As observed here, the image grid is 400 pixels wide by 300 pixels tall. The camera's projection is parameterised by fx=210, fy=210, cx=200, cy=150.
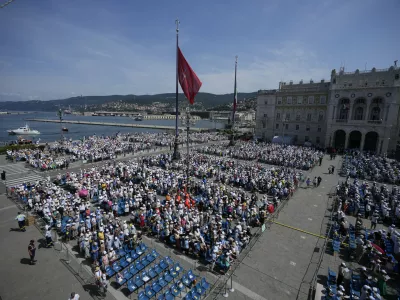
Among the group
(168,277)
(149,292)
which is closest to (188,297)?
(168,277)

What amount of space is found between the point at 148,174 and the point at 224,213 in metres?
11.3

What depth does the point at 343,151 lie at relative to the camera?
43031 millimetres

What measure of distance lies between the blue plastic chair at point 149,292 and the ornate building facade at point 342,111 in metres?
48.0

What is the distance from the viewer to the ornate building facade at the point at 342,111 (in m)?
39.7

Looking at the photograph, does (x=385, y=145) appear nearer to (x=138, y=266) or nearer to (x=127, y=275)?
(x=138, y=266)

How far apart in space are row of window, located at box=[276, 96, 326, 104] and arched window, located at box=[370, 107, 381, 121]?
31.1 ft

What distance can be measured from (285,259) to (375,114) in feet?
148

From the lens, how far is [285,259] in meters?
11.3

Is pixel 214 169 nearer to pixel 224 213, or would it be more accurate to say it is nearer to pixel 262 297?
pixel 224 213

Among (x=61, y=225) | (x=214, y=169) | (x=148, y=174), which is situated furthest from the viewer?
(x=214, y=169)

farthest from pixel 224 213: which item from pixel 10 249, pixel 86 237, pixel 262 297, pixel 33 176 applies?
pixel 33 176

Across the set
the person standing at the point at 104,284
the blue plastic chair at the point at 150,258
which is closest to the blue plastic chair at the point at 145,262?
the blue plastic chair at the point at 150,258

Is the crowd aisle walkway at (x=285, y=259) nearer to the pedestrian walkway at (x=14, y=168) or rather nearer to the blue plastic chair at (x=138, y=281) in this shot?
the blue plastic chair at (x=138, y=281)

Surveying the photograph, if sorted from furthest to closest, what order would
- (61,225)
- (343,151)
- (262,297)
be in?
(343,151) < (61,225) < (262,297)
